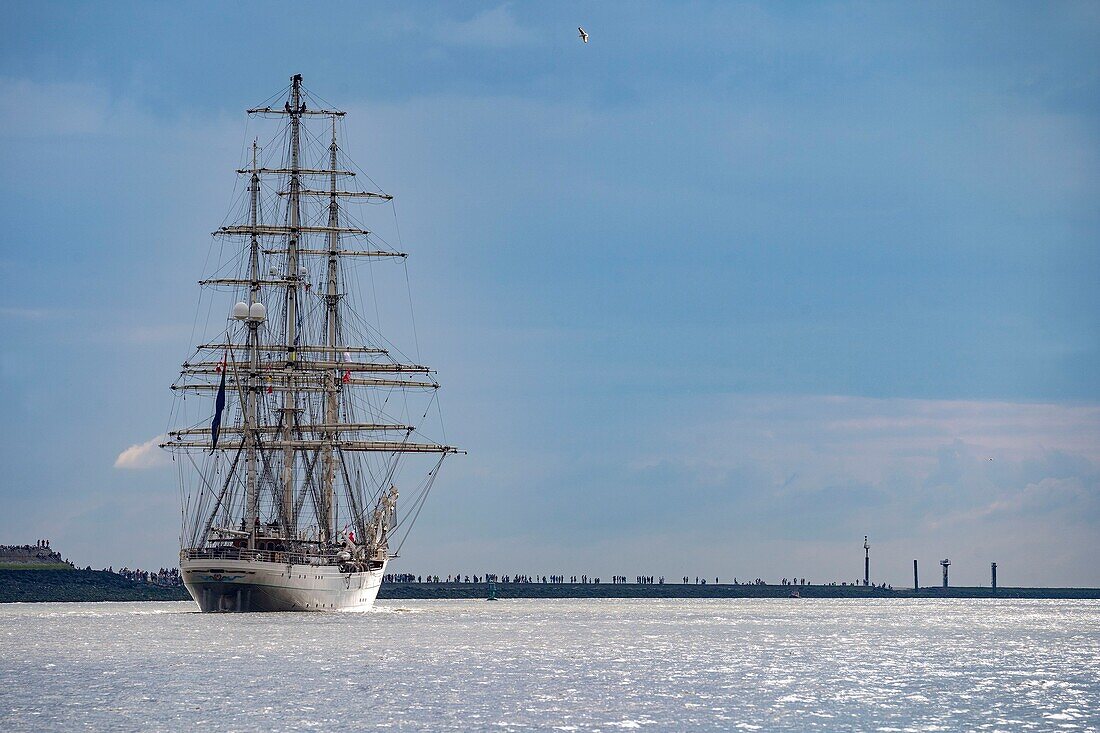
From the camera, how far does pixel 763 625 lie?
426ft

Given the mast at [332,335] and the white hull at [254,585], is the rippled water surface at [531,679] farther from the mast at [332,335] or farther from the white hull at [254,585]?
the mast at [332,335]

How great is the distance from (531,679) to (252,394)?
8114 centimetres

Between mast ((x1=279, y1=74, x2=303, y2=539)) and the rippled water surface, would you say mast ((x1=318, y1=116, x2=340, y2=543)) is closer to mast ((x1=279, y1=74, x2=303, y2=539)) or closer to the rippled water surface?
mast ((x1=279, y1=74, x2=303, y2=539))

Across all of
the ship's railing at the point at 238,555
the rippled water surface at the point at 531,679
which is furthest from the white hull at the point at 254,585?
the rippled water surface at the point at 531,679

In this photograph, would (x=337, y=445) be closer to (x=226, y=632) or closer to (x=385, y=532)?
(x=385, y=532)

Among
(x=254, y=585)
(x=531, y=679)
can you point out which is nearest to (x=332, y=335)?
(x=254, y=585)

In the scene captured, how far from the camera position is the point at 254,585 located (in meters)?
122

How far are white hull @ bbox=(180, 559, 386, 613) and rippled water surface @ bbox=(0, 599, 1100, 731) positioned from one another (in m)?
7.47

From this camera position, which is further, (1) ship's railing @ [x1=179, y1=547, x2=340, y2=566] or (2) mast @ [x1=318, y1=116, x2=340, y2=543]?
(2) mast @ [x1=318, y1=116, x2=340, y2=543]

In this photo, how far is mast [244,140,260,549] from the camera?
447 ft

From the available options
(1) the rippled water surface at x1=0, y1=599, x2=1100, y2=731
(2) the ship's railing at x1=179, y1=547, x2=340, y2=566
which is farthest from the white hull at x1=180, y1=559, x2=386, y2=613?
(1) the rippled water surface at x1=0, y1=599, x2=1100, y2=731

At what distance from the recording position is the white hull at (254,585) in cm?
12094

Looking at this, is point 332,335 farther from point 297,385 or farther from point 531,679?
point 531,679

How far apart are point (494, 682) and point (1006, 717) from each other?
867 inches
